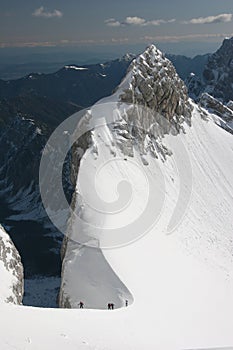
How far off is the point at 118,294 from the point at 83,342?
922 cm

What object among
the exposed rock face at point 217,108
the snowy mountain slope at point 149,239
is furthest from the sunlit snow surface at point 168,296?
the exposed rock face at point 217,108

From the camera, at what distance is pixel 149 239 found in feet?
125

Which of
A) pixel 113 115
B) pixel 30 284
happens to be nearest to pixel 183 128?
pixel 113 115

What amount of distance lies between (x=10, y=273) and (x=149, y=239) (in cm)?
1328

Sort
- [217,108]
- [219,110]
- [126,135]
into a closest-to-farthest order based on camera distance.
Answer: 1. [126,135]
2. [219,110]
3. [217,108]

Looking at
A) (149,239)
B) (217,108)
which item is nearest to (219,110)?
(217,108)

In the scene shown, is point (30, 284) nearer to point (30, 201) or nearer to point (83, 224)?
point (83, 224)

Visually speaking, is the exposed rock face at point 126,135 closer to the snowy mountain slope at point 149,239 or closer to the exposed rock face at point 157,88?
the exposed rock face at point 157,88

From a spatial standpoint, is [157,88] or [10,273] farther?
[157,88]

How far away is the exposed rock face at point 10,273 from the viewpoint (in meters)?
28.0

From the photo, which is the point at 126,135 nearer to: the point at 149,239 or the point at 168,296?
the point at 149,239

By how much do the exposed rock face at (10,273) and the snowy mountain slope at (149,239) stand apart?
12.5 ft

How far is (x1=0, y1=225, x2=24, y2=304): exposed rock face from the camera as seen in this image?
28.0 metres

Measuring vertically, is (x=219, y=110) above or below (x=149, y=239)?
above
